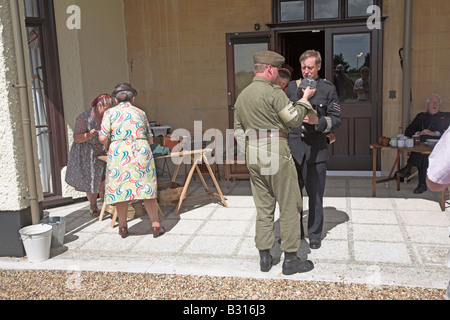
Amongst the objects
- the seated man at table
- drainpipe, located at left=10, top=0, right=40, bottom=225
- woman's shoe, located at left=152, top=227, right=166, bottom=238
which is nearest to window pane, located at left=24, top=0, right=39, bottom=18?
drainpipe, located at left=10, top=0, right=40, bottom=225

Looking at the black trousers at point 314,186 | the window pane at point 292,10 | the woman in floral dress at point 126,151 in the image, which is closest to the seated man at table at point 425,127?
the window pane at point 292,10

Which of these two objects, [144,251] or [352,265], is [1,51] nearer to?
[144,251]

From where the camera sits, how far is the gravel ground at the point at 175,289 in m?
3.29

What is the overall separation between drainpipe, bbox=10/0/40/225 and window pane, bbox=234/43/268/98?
4025 mm

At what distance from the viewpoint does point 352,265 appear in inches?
150

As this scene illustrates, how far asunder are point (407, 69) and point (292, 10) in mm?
2068

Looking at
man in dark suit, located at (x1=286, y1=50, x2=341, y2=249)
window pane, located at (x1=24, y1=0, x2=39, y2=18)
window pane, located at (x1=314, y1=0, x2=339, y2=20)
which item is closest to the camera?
man in dark suit, located at (x1=286, y1=50, x2=341, y2=249)

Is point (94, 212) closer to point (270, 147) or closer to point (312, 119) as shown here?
point (270, 147)

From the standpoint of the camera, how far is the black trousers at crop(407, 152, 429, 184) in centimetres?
622

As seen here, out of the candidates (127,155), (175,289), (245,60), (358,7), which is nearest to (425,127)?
(358,7)

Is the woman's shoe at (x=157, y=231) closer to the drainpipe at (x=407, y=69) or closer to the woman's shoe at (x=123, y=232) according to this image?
the woman's shoe at (x=123, y=232)

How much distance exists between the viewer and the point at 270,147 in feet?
11.5

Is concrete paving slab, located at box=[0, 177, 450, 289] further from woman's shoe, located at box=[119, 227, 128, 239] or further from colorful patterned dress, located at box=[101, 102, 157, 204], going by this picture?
colorful patterned dress, located at box=[101, 102, 157, 204]

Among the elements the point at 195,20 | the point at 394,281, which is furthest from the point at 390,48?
the point at 394,281
